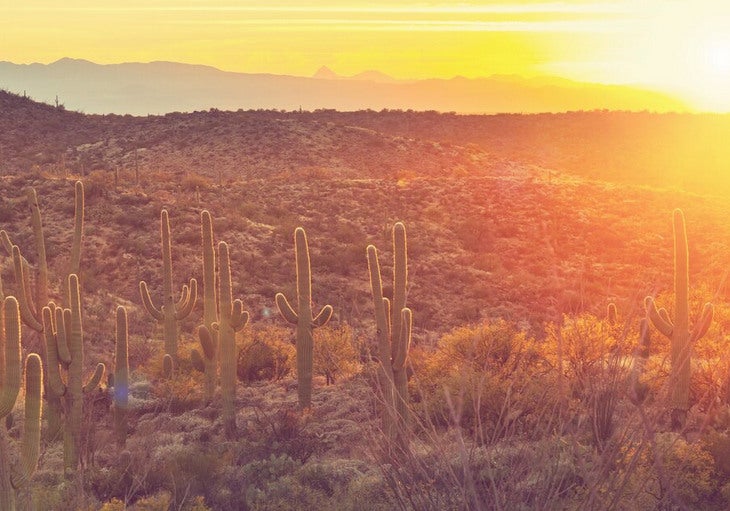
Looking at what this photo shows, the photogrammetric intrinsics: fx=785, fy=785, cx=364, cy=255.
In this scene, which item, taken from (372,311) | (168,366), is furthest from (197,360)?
(372,311)

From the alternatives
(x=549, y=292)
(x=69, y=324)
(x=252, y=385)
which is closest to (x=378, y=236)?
(x=549, y=292)

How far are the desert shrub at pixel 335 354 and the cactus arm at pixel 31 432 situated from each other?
25.1ft

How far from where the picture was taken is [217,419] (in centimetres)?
1302

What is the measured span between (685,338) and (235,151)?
4529cm

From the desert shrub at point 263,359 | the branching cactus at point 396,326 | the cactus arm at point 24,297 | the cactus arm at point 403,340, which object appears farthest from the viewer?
the desert shrub at point 263,359

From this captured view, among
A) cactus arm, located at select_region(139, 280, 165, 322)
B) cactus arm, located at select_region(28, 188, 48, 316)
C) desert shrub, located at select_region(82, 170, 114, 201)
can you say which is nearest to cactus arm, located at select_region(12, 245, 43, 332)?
cactus arm, located at select_region(28, 188, 48, 316)

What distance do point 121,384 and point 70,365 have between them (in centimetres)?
109

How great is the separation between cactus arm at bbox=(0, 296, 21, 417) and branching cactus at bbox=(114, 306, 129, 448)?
12.4 ft

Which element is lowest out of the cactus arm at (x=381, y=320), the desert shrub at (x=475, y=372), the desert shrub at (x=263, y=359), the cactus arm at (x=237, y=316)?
the desert shrub at (x=263, y=359)

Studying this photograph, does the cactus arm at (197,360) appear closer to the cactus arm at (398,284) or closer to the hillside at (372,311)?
the hillside at (372,311)

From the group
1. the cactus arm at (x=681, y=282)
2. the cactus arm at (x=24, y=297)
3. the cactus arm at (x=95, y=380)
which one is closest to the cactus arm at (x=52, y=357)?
the cactus arm at (x=95, y=380)

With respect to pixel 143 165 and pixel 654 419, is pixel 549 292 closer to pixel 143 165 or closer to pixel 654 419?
pixel 654 419

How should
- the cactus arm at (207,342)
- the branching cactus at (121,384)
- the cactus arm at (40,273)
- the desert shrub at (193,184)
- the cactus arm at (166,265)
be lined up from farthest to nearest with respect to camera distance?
the desert shrub at (193,184) < the cactus arm at (166,265) < the cactus arm at (207,342) < the cactus arm at (40,273) < the branching cactus at (121,384)

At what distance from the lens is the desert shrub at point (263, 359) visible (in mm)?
15922
